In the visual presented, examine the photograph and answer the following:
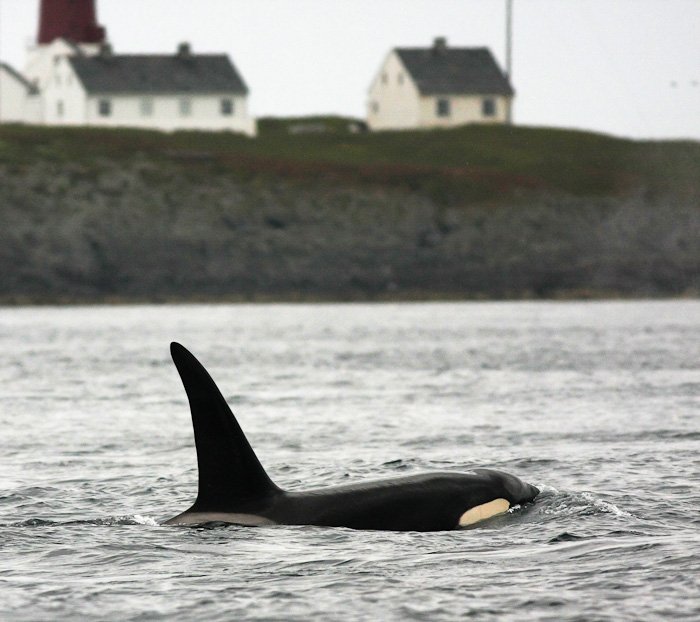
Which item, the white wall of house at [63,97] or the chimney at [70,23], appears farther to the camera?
the chimney at [70,23]

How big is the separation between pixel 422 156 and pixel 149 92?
23.7 metres

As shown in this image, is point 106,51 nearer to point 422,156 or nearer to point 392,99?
point 392,99

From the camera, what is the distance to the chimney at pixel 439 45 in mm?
114500

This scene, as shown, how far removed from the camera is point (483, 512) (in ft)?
46.3

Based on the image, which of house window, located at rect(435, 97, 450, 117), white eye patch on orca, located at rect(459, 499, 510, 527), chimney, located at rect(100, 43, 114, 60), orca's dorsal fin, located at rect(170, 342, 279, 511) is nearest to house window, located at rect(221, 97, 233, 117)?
chimney, located at rect(100, 43, 114, 60)

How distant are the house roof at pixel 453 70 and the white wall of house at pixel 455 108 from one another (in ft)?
1.33

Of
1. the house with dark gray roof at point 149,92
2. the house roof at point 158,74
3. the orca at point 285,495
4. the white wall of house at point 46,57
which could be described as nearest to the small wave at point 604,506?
the orca at point 285,495

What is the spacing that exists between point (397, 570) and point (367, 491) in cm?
164

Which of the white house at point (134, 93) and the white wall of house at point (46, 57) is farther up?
the white wall of house at point (46, 57)

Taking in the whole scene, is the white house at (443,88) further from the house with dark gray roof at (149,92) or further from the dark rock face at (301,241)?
the dark rock face at (301,241)

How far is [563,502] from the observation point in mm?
15531

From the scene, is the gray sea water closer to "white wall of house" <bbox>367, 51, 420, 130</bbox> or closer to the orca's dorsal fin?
the orca's dorsal fin

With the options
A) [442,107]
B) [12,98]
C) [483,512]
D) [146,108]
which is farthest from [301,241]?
[483,512]

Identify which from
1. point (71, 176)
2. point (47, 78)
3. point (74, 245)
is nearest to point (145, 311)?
point (74, 245)
